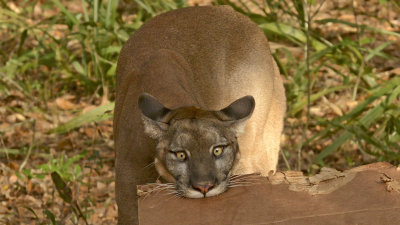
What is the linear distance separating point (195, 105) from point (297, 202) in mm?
1466

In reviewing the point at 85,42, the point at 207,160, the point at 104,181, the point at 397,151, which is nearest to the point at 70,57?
the point at 85,42

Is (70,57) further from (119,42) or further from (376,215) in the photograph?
(376,215)

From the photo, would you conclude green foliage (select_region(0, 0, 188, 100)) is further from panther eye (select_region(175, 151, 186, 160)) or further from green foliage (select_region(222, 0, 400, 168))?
panther eye (select_region(175, 151, 186, 160))

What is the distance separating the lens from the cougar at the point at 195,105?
4539 millimetres

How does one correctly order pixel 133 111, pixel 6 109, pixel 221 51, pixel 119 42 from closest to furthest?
pixel 133 111 → pixel 221 51 → pixel 119 42 → pixel 6 109

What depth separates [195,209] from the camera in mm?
4098

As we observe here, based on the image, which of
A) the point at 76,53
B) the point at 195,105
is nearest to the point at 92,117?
the point at 76,53

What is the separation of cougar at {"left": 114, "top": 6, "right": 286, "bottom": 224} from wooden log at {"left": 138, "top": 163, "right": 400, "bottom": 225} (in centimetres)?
24

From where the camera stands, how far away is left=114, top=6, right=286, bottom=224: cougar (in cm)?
454

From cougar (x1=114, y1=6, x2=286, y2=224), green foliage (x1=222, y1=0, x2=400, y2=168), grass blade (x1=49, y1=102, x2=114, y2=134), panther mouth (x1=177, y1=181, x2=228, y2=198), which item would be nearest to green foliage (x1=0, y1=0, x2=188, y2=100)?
grass blade (x1=49, y1=102, x2=114, y2=134)

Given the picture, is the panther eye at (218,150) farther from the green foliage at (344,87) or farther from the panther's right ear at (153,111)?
the green foliage at (344,87)

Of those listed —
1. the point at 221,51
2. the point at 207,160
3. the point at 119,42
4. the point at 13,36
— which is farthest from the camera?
the point at 13,36

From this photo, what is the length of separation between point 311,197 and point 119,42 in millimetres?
4289

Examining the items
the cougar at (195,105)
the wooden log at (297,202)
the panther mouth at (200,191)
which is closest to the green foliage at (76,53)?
the cougar at (195,105)
